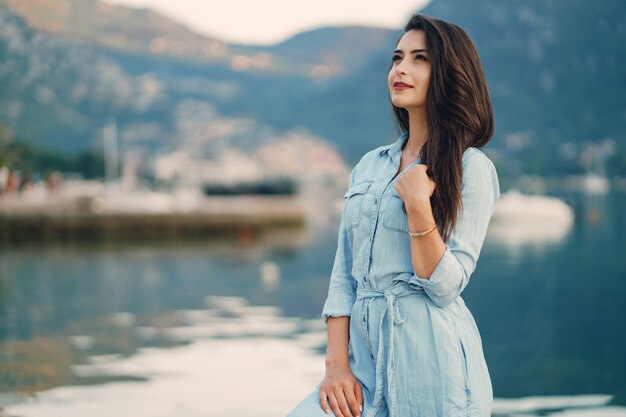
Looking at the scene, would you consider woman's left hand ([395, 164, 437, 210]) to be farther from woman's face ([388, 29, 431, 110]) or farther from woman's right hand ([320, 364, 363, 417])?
woman's right hand ([320, 364, 363, 417])

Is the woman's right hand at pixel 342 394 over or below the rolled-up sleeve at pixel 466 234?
below

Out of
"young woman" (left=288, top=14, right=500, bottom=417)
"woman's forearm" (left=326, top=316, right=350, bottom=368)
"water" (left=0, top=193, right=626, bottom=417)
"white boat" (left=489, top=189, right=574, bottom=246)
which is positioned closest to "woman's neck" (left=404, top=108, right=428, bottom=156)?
"young woman" (left=288, top=14, right=500, bottom=417)

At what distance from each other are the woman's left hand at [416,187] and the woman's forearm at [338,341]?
366 millimetres

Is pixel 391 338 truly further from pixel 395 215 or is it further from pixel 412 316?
pixel 395 215

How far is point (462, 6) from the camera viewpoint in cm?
14900

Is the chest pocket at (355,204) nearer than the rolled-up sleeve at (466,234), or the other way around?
the rolled-up sleeve at (466,234)

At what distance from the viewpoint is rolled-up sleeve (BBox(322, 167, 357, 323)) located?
215 centimetres

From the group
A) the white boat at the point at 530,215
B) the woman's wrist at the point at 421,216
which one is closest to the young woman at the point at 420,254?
the woman's wrist at the point at 421,216

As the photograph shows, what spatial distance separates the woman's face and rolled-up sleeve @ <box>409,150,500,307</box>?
0.20 m

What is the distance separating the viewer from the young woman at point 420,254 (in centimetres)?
197

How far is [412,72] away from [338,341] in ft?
2.13

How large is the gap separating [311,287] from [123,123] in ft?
397

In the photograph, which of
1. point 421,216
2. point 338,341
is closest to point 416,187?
point 421,216

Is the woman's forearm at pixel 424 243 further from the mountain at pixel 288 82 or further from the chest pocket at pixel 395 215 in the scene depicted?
the mountain at pixel 288 82
